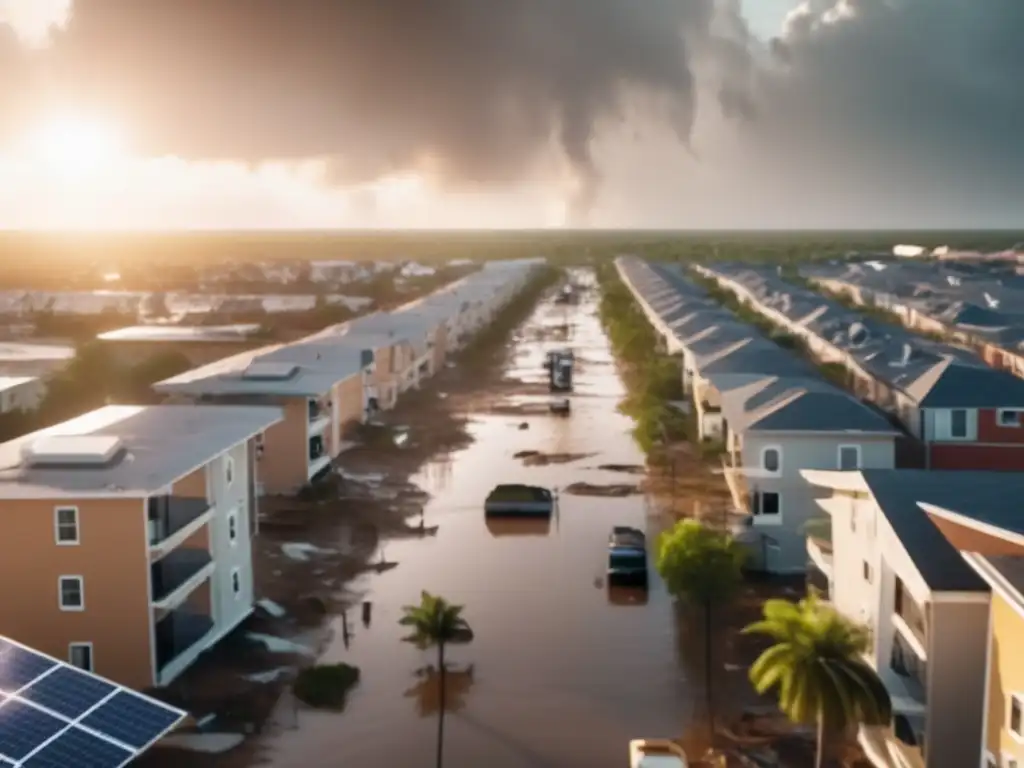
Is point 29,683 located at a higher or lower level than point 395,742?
higher

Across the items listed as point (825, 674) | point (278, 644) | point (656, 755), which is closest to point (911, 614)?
point (825, 674)

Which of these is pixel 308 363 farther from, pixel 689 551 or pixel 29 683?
pixel 29 683

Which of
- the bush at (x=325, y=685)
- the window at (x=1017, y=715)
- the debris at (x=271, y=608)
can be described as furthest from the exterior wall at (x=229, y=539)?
the window at (x=1017, y=715)

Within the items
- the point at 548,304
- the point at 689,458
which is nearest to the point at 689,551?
the point at 689,458

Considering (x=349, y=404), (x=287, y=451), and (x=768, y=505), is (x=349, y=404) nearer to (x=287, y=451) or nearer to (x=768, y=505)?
(x=287, y=451)

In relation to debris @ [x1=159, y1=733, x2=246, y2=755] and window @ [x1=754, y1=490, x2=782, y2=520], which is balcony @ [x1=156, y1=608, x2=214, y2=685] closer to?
debris @ [x1=159, y1=733, x2=246, y2=755]

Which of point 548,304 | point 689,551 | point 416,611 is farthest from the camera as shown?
point 548,304

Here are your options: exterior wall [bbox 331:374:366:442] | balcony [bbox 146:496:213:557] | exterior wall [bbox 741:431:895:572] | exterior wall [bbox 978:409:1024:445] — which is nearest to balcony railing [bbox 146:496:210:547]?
balcony [bbox 146:496:213:557]
